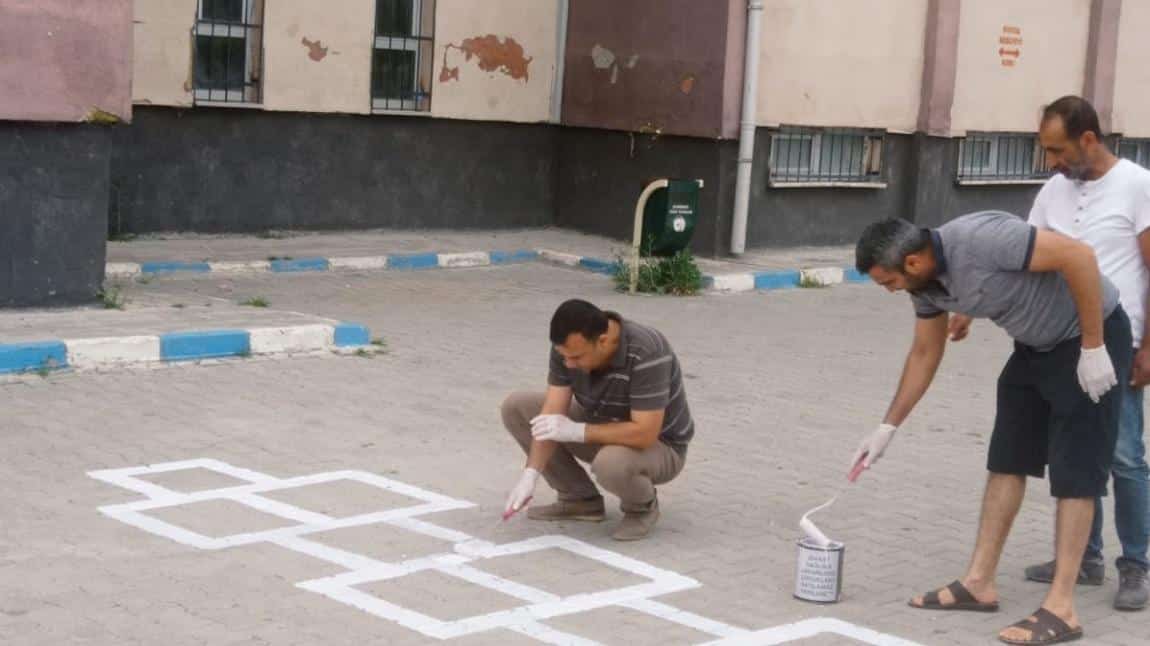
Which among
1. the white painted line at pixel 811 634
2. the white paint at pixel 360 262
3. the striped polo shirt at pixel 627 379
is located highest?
the striped polo shirt at pixel 627 379

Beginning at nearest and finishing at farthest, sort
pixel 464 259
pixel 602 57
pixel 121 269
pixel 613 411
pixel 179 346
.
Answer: pixel 613 411
pixel 179 346
pixel 121 269
pixel 464 259
pixel 602 57

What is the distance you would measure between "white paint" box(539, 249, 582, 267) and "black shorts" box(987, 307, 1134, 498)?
1024cm

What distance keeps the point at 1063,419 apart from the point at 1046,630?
0.71 meters

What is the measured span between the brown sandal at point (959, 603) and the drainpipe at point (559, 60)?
40.7ft

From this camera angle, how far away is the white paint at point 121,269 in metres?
13.4

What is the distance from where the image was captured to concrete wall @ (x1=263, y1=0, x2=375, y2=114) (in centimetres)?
1580

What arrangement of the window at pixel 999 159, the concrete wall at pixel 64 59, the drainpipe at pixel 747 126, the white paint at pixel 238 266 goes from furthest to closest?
the window at pixel 999 159
the drainpipe at pixel 747 126
the white paint at pixel 238 266
the concrete wall at pixel 64 59

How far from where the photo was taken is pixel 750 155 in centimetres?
1642

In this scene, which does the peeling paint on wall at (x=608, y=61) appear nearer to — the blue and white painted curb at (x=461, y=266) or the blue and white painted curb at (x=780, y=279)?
the blue and white painted curb at (x=461, y=266)

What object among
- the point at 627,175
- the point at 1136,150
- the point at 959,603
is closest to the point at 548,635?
the point at 959,603

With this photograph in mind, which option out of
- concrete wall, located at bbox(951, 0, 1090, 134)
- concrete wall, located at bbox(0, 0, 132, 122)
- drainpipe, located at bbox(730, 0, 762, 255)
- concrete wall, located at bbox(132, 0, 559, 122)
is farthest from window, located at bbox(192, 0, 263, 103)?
concrete wall, located at bbox(951, 0, 1090, 134)

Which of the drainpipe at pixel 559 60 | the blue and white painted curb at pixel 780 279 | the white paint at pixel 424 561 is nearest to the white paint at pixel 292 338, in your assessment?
the white paint at pixel 424 561

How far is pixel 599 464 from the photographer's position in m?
6.72

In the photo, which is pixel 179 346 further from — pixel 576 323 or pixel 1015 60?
pixel 1015 60
